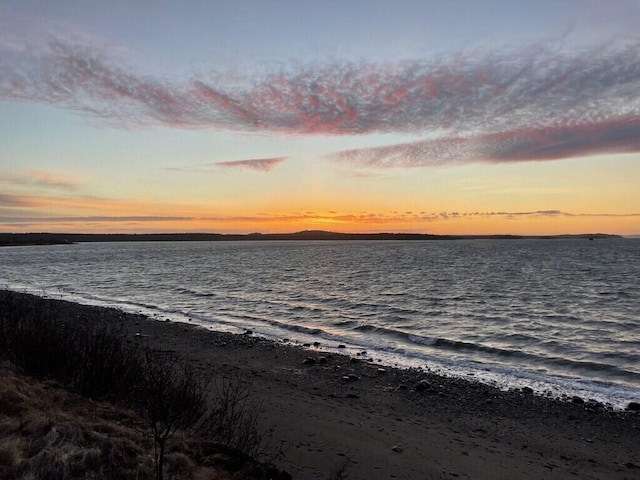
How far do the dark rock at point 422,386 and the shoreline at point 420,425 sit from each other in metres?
0.03

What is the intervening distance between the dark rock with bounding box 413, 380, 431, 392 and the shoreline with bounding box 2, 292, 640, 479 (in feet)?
0.09

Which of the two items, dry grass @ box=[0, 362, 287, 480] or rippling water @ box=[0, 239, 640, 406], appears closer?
dry grass @ box=[0, 362, 287, 480]

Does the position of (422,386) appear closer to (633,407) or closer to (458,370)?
(458,370)

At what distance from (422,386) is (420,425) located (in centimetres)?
247

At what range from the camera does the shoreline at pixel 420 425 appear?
8.11 m

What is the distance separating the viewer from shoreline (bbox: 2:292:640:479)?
811 cm

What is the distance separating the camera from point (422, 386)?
12.5 meters

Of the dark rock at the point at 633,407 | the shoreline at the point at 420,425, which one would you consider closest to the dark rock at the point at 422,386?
the shoreline at the point at 420,425

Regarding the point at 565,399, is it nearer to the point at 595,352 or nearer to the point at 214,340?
the point at 595,352

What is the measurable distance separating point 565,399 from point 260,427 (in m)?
8.08

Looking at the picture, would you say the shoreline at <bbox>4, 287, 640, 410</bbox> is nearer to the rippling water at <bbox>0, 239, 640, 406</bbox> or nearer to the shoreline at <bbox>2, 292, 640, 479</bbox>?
the rippling water at <bbox>0, 239, 640, 406</bbox>

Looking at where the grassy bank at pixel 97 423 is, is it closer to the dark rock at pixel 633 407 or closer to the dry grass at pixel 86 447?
the dry grass at pixel 86 447

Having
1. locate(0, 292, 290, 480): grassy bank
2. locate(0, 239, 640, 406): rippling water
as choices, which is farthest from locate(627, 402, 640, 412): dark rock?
locate(0, 292, 290, 480): grassy bank

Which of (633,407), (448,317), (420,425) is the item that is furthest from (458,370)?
(448,317)
